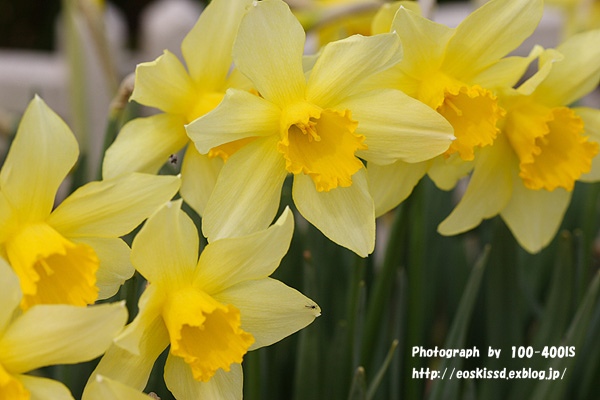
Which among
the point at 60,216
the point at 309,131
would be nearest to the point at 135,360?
the point at 60,216

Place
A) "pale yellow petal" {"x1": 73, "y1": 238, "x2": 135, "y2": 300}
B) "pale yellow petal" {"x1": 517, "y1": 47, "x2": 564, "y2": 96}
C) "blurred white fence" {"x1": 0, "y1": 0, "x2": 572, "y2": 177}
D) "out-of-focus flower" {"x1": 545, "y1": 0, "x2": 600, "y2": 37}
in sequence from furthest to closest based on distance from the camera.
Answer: "blurred white fence" {"x1": 0, "y1": 0, "x2": 572, "y2": 177}
"out-of-focus flower" {"x1": 545, "y1": 0, "x2": 600, "y2": 37}
"pale yellow petal" {"x1": 517, "y1": 47, "x2": 564, "y2": 96}
"pale yellow petal" {"x1": 73, "y1": 238, "x2": 135, "y2": 300}

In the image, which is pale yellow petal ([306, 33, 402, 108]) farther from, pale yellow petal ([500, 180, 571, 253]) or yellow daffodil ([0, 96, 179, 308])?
pale yellow petal ([500, 180, 571, 253])

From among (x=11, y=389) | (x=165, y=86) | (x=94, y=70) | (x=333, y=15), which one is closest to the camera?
(x=11, y=389)

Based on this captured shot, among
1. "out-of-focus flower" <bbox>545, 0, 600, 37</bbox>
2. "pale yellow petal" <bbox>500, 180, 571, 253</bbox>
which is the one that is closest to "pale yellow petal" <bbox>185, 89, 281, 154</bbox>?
"pale yellow petal" <bbox>500, 180, 571, 253</bbox>

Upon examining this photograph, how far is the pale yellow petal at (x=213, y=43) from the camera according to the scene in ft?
2.32

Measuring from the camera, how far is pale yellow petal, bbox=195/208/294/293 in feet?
1.94

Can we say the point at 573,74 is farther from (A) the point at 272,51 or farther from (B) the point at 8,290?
(B) the point at 8,290

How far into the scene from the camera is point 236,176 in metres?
0.66

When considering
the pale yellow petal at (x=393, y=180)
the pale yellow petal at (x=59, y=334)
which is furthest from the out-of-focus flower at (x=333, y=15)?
the pale yellow petal at (x=59, y=334)

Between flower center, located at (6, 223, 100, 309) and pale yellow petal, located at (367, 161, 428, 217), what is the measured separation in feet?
0.89

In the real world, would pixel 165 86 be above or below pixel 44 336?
above

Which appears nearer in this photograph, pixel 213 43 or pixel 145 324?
pixel 145 324

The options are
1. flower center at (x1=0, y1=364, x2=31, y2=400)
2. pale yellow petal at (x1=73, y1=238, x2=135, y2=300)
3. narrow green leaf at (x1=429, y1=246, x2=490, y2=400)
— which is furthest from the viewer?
narrow green leaf at (x1=429, y1=246, x2=490, y2=400)

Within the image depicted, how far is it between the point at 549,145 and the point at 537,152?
0.24 feet
